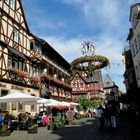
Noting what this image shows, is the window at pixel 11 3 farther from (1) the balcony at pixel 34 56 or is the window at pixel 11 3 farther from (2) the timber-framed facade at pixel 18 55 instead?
(1) the balcony at pixel 34 56

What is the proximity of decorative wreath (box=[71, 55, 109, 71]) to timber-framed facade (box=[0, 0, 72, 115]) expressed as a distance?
33.8 feet

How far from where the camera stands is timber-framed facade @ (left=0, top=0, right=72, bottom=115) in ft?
74.7

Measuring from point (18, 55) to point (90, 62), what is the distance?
44.0 ft

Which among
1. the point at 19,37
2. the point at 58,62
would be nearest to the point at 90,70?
the point at 19,37

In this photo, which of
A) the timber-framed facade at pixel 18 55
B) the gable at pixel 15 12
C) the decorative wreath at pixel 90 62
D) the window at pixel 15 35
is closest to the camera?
the decorative wreath at pixel 90 62

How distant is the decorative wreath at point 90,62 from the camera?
12.8 metres

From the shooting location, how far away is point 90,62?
1291cm

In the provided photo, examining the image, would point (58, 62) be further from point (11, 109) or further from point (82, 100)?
point (11, 109)

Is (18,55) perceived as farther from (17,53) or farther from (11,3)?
(11,3)

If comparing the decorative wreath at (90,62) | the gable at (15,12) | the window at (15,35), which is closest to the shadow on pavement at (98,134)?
the decorative wreath at (90,62)

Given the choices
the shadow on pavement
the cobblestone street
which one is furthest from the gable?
the shadow on pavement

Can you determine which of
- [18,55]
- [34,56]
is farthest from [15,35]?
[34,56]

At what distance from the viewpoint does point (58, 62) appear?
148ft

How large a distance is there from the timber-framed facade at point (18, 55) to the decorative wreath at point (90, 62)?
1029 centimetres
